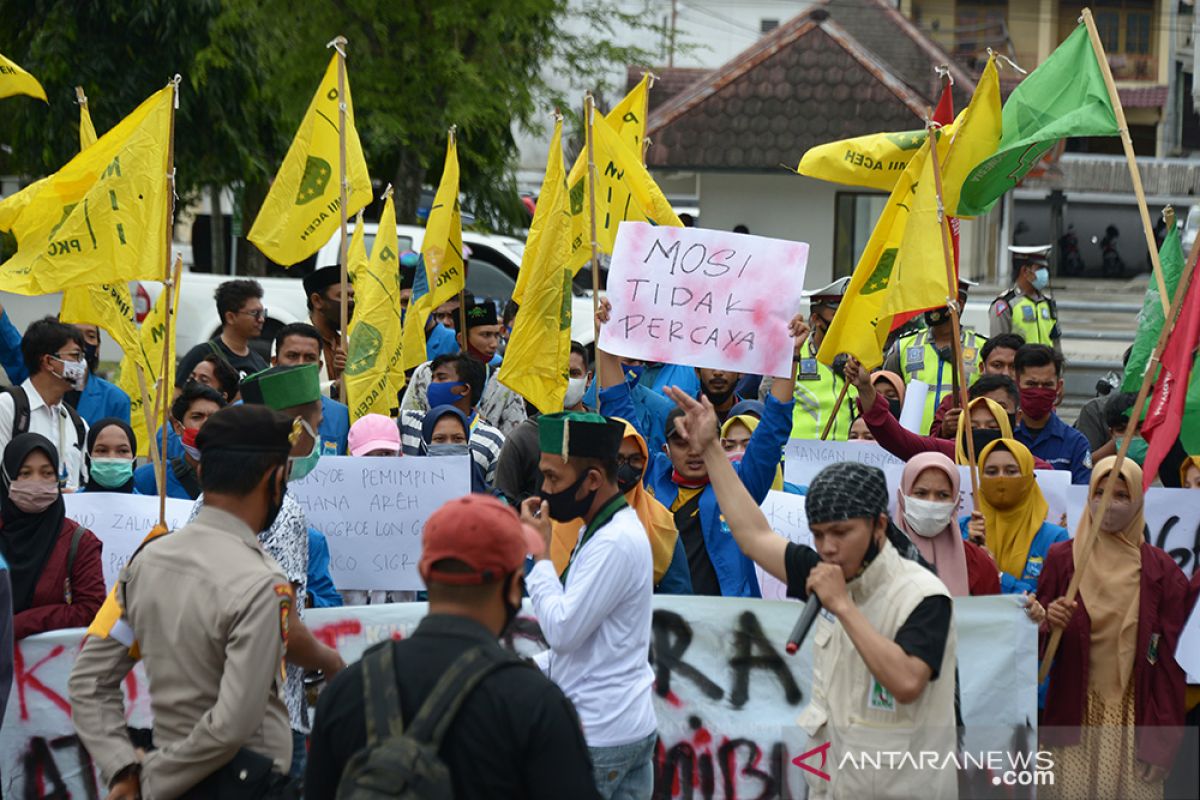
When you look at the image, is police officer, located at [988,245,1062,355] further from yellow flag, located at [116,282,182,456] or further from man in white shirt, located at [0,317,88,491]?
man in white shirt, located at [0,317,88,491]

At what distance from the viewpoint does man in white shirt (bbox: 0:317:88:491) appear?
26.2ft

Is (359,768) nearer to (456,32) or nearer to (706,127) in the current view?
(456,32)

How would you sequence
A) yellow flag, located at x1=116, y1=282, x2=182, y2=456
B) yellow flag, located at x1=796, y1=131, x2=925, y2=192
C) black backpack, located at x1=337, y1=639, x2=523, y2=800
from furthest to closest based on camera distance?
yellow flag, located at x1=116, y1=282, x2=182, y2=456 → yellow flag, located at x1=796, y1=131, x2=925, y2=192 → black backpack, located at x1=337, y1=639, x2=523, y2=800

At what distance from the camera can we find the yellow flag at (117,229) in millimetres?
6793

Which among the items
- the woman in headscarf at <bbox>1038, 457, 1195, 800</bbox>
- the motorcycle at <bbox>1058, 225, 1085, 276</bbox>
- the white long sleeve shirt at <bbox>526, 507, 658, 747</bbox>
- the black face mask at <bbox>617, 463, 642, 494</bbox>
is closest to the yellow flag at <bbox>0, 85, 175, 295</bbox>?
the black face mask at <bbox>617, 463, 642, 494</bbox>

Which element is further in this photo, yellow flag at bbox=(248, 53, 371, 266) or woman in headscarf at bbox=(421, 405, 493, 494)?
yellow flag at bbox=(248, 53, 371, 266)

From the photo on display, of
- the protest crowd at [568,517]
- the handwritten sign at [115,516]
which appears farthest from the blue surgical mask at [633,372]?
the handwritten sign at [115,516]

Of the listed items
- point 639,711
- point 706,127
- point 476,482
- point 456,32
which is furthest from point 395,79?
point 639,711

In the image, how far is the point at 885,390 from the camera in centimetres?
934

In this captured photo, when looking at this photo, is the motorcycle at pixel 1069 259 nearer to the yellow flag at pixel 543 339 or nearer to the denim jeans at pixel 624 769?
the yellow flag at pixel 543 339

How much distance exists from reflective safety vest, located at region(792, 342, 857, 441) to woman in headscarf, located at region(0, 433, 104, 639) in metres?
4.48

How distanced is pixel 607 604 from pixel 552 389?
2605 millimetres

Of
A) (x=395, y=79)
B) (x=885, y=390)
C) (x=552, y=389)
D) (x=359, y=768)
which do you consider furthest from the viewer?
(x=395, y=79)

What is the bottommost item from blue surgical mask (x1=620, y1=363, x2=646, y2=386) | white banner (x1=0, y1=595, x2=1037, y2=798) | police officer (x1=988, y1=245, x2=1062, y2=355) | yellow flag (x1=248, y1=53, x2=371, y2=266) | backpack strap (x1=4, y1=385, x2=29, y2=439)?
white banner (x1=0, y1=595, x2=1037, y2=798)
